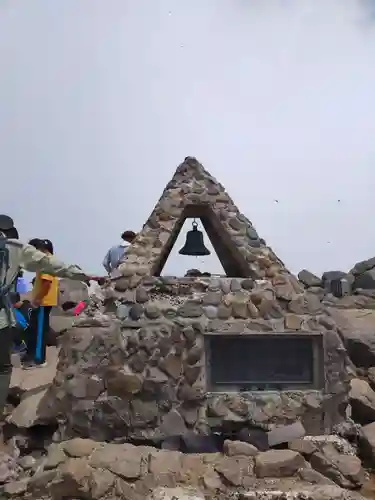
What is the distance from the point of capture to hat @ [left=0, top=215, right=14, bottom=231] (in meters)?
4.88

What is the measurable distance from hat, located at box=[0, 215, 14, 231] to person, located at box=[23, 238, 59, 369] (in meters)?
2.39

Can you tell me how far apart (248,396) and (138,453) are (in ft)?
3.86

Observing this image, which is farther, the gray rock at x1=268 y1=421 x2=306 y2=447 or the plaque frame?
the plaque frame

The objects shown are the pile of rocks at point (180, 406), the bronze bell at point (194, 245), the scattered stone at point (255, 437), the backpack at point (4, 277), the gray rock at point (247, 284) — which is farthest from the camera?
the bronze bell at point (194, 245)

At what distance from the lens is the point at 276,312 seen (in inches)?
227

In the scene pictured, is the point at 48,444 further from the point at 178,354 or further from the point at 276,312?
the point at 276,312

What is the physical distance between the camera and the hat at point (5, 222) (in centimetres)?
488

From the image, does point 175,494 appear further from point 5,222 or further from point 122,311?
point 5,222

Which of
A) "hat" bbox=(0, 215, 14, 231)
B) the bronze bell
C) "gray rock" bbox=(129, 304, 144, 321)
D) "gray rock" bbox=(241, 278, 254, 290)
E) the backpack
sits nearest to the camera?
the backpack

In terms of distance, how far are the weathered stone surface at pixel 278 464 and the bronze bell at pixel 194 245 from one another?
8.69 ft

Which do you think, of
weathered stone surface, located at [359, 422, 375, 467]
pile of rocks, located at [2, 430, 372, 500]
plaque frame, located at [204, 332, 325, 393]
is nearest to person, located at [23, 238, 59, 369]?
pile of rocks, located at [2, 430, 372, 500]

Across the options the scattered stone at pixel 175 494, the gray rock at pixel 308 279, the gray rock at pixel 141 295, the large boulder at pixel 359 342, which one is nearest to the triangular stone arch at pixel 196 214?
the gray rock at pixel 141 295

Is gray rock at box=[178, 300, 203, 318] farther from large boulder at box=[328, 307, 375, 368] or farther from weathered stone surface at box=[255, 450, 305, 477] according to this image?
large boulder at box=[328, 307, 375, 368]

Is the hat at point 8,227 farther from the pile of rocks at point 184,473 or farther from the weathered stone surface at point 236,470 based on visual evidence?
the weathered stone surface at point 236,470
